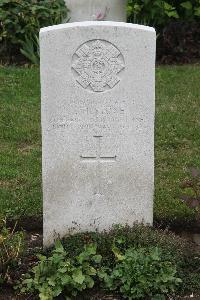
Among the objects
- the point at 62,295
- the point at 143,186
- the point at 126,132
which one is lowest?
the point at 62,295

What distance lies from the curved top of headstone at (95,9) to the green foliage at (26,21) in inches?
8.4

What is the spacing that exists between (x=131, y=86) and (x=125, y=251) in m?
0.98

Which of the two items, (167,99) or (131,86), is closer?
(131,86)

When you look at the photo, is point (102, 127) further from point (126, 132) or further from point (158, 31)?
point (158, 31)

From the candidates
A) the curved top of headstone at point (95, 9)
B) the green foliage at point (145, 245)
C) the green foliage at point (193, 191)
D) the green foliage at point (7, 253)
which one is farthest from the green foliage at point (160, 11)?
the green foliage at point (7, 253)

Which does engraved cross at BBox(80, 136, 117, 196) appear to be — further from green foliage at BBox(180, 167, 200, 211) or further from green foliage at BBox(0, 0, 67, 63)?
green foliage at BBox(0, 0, 67, 63)

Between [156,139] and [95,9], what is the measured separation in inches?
133

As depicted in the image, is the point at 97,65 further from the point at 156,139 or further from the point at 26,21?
the point at 26,21

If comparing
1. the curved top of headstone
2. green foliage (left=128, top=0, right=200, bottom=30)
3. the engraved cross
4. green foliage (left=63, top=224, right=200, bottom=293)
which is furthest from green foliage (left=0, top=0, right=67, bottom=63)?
green foliage (left=63, top=224, right=200, bottom=293)

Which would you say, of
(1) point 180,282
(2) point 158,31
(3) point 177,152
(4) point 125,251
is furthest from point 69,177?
(2) point 158,31

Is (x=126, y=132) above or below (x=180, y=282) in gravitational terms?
above

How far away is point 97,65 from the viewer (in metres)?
4.42

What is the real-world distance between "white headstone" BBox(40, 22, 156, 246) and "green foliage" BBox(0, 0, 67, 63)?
465 centimetres

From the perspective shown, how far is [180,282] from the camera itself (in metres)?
4.34
